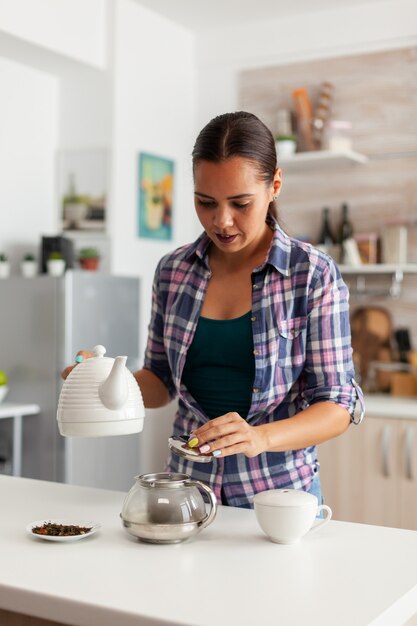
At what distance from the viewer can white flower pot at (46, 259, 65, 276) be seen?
4066 millimetres

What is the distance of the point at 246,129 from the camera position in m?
1.73

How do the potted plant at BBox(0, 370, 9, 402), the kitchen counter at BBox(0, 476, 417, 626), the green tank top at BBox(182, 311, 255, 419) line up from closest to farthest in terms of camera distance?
the kitchen counter at BBox(0, 476, 417, 626) → the green tank top at BBox(182, 311, 255, 419) → the potted plant at BBox(0, 370, 9, 402)

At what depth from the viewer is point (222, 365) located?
184 cm

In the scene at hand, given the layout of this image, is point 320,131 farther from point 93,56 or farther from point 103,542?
point 103,542

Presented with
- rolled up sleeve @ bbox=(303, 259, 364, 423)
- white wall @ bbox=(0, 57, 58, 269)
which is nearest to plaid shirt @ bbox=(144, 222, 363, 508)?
rolled up sleeve @ bbox=(303, 259, 364, 423)

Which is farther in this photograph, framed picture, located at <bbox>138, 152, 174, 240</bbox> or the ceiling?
framed picture, located at <bbox>138, 152, 174, 240</bbox>

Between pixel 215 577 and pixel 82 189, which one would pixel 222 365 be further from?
pixel 82 189

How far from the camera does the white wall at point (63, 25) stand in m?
3.86

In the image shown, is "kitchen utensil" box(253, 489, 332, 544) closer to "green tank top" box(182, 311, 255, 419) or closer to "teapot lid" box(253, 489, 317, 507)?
"teapot lid" box(253, 489, 317, 507)

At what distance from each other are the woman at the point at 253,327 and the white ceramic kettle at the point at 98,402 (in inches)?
10.5

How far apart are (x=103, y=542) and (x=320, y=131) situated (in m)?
3.42

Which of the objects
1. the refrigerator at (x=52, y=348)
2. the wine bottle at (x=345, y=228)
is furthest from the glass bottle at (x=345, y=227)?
the refrigerator at (x=52, y=348)

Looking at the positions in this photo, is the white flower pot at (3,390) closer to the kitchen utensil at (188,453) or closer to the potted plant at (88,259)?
the potted plant at (88,259)

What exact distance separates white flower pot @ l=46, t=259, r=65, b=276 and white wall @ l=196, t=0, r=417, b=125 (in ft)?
4.55
